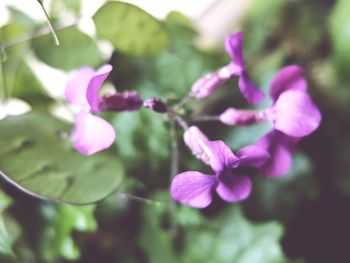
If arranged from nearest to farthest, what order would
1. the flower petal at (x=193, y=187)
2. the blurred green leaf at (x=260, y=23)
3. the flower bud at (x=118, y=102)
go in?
1. the flower petal at (x=193, y=187)
2. the flower bud at (x=118, y=102)
3. the blurred green leaf at (x=260, y=23)

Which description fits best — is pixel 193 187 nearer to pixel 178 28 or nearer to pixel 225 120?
pixel 225 120

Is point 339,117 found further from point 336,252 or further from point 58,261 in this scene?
point 58,261

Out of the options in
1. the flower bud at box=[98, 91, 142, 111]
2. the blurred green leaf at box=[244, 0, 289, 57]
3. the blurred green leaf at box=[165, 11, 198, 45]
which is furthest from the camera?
the blurred green leaf at box=[244, 0, 289, 57]

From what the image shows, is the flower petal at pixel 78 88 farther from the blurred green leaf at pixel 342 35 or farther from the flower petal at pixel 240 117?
the blurred green leaf at pixel 342 35

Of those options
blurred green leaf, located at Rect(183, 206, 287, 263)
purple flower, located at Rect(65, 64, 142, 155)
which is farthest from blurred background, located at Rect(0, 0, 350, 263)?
purple flower, located at Rect(65, 64, 142, 155)

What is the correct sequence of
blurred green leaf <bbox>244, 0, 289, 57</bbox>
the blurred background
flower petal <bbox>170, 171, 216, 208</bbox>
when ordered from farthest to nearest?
blurred green leaf <bbox>244, 0, 289, 57</bbox> → the blurred background → flower petal <bbox>170, 171, 216, 208</bbox>

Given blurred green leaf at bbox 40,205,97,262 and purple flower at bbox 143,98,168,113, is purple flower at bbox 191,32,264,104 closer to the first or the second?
purple flower at bbox 143,98,168,113

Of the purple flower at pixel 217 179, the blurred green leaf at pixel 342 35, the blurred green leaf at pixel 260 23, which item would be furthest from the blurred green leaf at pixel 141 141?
the blurred green leaf at pixel 342 35
